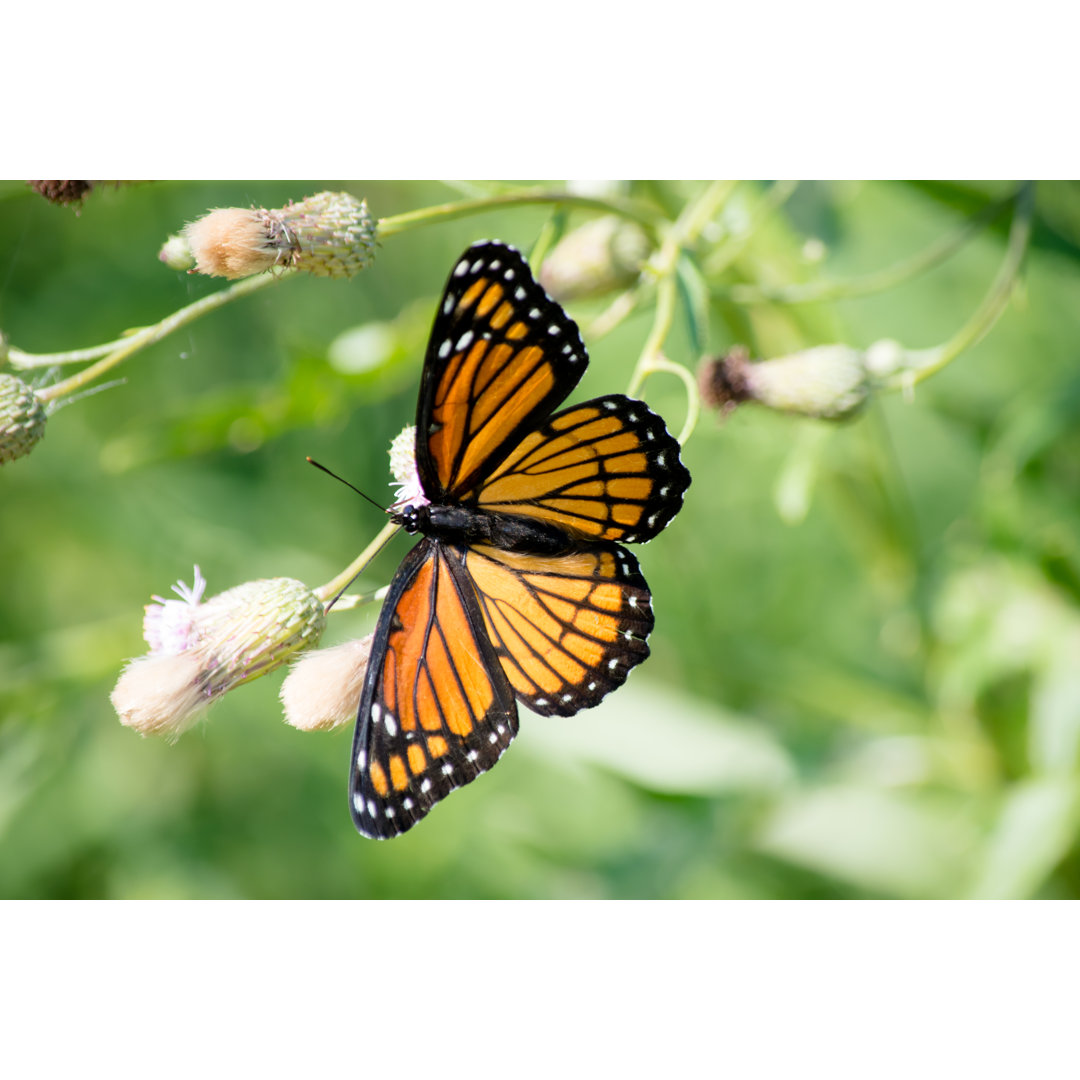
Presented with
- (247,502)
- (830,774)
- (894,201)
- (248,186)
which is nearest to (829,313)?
(894,201)

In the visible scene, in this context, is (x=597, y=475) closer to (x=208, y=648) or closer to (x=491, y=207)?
(x=491, y=207)

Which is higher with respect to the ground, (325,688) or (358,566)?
(358,566)

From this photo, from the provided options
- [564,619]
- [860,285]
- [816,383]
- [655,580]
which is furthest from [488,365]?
[655,580]

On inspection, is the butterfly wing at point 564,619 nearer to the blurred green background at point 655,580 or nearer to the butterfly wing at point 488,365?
the butterfly wing at point 488,365

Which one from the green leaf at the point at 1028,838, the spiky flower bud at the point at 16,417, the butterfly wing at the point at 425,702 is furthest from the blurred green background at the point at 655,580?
the butterfly wing at the point at 425,702

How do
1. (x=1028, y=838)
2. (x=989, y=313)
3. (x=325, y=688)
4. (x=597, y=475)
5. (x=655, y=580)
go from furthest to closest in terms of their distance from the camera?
(x=655, y=580) → (x=1028, y=838) → (x=989, y=313) → (x=597, y=475) → (x=325, y=688)

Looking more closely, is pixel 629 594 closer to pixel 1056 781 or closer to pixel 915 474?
pixel 1056 781

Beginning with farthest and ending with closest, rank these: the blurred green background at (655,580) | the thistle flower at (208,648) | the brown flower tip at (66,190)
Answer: the blurred green background at (655,580)
the brown flower tip at (66,190)
the thistle flower at (208,648)
